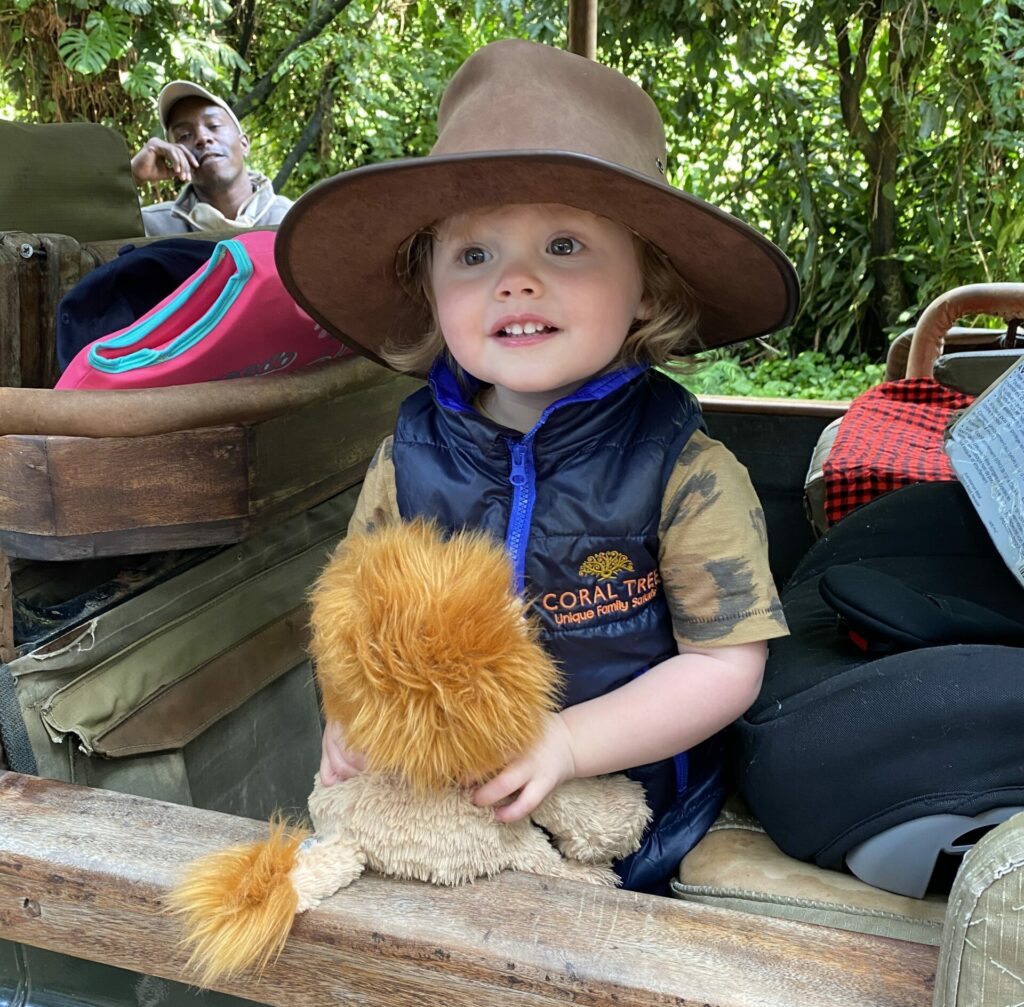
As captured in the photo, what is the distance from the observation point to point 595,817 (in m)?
0.89

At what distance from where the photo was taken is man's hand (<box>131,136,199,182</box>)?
281 centimetres

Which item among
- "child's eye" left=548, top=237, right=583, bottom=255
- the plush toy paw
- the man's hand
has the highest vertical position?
the man's hand

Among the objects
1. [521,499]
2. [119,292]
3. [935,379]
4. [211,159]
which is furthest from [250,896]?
[211,159]

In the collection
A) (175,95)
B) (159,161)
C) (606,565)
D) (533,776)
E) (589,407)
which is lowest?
(533,776)

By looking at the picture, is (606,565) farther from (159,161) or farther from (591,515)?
(159,161)

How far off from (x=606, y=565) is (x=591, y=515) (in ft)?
0.16

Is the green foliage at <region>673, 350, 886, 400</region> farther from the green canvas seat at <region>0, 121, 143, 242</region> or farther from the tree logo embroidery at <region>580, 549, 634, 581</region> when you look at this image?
the tree logo embroidery at <region>580, 549, 634, 581</region>

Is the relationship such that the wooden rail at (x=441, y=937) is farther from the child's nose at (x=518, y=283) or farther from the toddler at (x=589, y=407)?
the child's nose at (x=518, y=283)

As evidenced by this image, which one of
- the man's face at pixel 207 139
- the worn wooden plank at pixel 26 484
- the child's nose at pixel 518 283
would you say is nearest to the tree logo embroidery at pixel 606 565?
the child's nose at pixel 518 283

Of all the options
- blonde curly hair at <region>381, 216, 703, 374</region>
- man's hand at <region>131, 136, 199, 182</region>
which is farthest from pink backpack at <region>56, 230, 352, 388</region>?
man's hand at <region>131, 136, 199, 182</region>

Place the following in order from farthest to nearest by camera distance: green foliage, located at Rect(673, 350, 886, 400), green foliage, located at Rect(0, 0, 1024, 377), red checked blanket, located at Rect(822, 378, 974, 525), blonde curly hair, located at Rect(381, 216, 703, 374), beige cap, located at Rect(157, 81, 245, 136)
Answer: green foliage, located at Rect(673, 350, 886, 400) < green foliage, located at Rect(0, 0, 1024, 377) < beige cap, located at Rect(157, 81, 245, 136) < red checked blanket, located at Rect(822, 378, 974, 525) < blonde curly hair, located at Rect(381, 216, 703, 374)

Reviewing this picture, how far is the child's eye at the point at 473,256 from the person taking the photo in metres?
0.94

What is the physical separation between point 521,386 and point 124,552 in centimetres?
47

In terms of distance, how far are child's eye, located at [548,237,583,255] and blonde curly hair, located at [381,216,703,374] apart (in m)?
0.08
